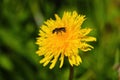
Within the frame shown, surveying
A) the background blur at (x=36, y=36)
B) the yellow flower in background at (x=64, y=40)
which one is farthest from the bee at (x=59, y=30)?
the background blur at (x=36, y=36)

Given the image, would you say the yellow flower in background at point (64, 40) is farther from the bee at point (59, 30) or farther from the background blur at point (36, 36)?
the background blur at point (36, 36)

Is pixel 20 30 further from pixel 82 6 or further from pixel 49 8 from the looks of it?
pixel 82 6

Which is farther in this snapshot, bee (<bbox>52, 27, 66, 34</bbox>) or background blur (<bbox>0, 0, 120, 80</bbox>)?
background blur (<bbox>0, 0, 120, 80</bbox>)

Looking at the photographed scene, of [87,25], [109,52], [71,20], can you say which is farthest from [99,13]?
[71,20]

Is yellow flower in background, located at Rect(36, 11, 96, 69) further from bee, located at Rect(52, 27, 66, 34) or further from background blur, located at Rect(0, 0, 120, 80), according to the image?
background blur, located at Rect(0, 0, 120, 80)

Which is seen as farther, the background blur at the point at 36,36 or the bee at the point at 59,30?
the background blur at the point at 36,36

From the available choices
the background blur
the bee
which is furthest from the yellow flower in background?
the background blur
